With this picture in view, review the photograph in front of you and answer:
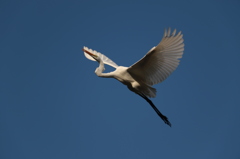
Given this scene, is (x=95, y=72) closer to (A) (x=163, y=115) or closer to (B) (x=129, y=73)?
(B) (x=129, y=73)

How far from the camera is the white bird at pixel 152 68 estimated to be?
5805mm

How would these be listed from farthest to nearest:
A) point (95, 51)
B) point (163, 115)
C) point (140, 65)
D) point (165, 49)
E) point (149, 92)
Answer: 1. point (95, 51)
2. point (163, 115)
3. point (149, 92)
4. point (140, 65)
5. point (165, 49)

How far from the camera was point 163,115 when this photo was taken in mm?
7559

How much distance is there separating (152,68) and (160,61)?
278mm

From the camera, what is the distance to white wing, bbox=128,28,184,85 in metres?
5.75

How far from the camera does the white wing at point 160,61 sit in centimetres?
575

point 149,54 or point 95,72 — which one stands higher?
point 95,72

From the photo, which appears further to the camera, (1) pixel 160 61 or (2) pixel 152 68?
(2) pixel 152 68

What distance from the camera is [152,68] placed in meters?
6.39

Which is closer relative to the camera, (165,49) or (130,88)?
(165,49)

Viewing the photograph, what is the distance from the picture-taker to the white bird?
580 centimetres

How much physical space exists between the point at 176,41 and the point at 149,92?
5.04 feet

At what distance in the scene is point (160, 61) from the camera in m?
6.20

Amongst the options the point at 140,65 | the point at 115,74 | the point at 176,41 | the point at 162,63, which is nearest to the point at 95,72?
the point at 115,74
